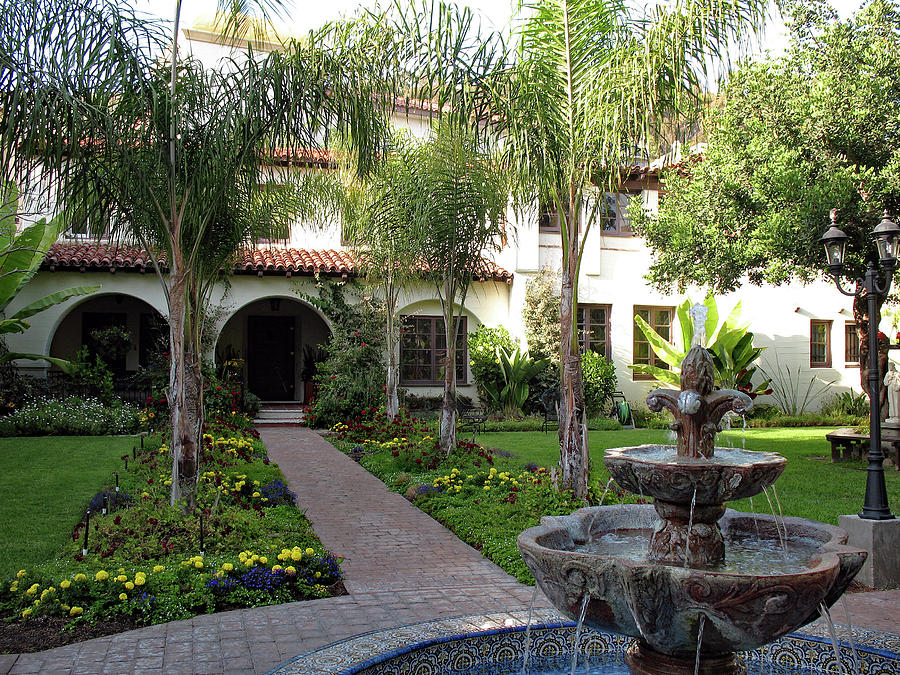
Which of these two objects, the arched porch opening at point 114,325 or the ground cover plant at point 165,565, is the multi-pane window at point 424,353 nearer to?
the arched porch opening at point 114,325

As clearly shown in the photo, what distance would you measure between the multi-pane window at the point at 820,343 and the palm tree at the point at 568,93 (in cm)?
1563

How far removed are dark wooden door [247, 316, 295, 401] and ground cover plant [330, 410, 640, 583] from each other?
25.6ft

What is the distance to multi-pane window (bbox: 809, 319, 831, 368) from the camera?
2156 cm

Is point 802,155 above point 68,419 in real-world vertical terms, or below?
above

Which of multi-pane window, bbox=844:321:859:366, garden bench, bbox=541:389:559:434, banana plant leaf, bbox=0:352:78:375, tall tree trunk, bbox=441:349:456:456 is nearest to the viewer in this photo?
tall tree trunk, bbox=441:349:456:456

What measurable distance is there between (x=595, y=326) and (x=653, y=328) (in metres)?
1.64

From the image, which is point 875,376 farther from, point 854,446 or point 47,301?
point 47,301

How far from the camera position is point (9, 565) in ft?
20.5

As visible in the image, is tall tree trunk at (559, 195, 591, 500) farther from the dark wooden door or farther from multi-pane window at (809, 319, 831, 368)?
multi-pane window at (809, 319, 831, 368)

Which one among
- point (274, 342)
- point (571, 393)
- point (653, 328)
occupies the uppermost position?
point (653, 328)

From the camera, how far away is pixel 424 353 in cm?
1972

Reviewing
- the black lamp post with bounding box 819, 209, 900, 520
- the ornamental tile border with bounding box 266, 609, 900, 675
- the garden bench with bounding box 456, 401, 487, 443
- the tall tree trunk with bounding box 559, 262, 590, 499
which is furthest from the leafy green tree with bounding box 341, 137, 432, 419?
the ornamental tile border with bounding box 266, 609, 900, 675

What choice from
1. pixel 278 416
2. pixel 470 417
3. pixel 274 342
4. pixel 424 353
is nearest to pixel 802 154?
pixel 470 417

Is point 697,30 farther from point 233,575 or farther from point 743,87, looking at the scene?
point 233,575
